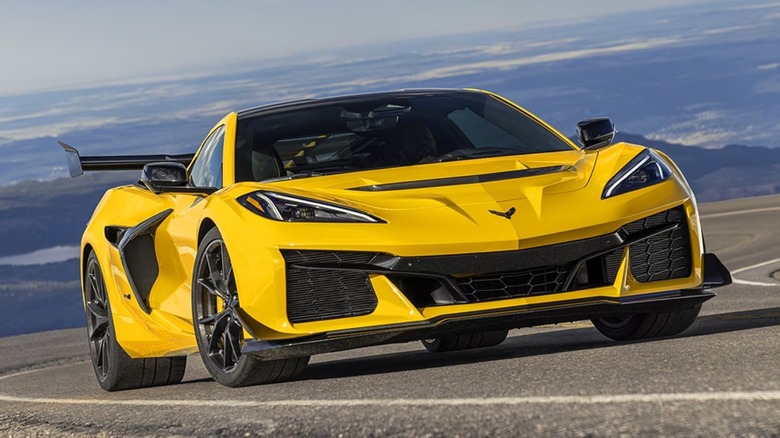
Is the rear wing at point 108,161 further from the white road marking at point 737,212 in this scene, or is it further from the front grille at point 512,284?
the white road marking at point 737,212

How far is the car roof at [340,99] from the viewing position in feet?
24.1

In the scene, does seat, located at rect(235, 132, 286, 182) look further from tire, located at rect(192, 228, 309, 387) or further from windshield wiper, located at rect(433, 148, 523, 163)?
windshield wiper, located at rect(433, 148, 523, 163)

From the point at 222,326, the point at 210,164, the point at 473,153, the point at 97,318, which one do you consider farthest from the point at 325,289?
the point at 97,318

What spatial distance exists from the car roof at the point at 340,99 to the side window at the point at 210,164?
21 cm

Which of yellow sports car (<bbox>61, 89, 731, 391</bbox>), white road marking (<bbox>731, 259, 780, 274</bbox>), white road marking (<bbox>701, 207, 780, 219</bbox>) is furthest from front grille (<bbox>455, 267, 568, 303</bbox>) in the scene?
white road marking (<bbox>701, 207, 780, 219</bbox>)

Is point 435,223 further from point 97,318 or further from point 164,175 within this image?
point 97,318

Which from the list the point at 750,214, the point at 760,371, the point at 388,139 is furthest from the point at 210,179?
the point at 750,214

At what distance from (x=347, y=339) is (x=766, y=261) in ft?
56.9

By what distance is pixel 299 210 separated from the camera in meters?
5.59

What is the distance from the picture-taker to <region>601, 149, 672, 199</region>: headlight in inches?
226

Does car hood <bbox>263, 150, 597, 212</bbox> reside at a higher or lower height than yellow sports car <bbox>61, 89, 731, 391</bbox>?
higher

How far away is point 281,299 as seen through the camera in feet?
17.9

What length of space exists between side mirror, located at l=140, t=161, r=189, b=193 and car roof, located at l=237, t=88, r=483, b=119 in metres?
0.68

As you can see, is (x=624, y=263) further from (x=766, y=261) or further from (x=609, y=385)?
(x=766, y=261)
